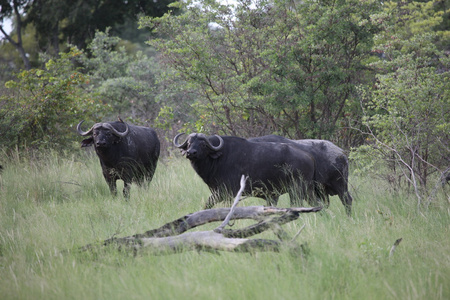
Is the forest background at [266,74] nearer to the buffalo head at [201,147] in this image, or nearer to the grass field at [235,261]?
the buffalo head at [201,147]

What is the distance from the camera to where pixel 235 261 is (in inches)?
166

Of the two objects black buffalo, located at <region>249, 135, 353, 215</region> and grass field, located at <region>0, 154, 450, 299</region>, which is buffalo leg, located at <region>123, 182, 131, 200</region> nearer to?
grass field, located at <region>0, 154, 450, 299</region>

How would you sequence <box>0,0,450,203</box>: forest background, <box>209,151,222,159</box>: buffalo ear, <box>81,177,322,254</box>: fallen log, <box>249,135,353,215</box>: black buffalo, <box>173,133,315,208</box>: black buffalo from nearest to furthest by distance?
1. <box>81,177,322,254</box>: fallen log
2. <box>173,133,315,208</box>: black buffalo
3. <box>209,151,222,159</box>: buffalo ear
4. <box>249,135,353,215</box>: black buffalo
5. <box>0,0,450,203</box>: forest background

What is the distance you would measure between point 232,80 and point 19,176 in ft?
16.5

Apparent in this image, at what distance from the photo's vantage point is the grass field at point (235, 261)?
3.77 m

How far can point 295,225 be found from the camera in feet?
18.3

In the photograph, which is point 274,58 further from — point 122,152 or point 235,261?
point 235,261

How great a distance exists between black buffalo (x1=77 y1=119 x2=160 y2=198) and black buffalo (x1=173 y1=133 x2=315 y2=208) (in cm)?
167

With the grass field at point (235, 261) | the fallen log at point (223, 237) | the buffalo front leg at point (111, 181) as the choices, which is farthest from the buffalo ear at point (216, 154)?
the fallen log at point (223, 237)

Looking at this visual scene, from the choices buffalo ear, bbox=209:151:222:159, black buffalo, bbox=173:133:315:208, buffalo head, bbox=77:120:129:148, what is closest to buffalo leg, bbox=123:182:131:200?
buffalo head, bbox=77:120:129:148

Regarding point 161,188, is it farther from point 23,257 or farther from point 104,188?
point 23,257

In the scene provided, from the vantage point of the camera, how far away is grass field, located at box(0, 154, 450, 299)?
3.77 m

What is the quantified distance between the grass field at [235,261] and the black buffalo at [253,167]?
0.69 metres

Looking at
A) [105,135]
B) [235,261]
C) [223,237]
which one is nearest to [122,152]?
[105,135]
